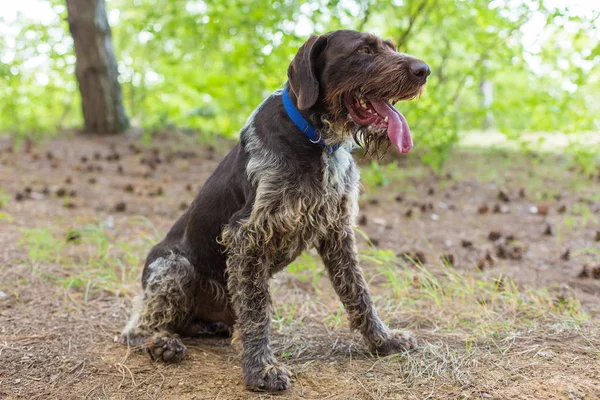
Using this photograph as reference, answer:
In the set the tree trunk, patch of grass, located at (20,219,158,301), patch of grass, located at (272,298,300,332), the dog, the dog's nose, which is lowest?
patch of grass, located at (272,298,300,332)

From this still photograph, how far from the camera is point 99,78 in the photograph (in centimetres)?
924

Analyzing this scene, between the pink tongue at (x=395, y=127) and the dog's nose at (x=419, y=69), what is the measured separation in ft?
0.79

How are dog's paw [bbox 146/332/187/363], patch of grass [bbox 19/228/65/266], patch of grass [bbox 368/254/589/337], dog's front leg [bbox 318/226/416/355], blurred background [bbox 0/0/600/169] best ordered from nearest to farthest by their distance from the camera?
1. dog's paw [bbox 146/332/187/363]
2. dog's front leg [bbox 318/226/416/355]
3. patch of grass [bbox 368/254/589/337]
4. patch of grass [bbox 19/228/65/266]
5. blurred background [bbox 0/0/600/169]

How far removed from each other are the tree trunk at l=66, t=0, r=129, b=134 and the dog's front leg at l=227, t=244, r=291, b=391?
282 inches

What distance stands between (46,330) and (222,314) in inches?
47.5

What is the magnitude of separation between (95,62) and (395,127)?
7580 millimetres

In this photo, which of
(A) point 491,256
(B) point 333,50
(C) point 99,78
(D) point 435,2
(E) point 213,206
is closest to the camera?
(B) point 333,50

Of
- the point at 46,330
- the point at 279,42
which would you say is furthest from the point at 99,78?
the point at 46,330

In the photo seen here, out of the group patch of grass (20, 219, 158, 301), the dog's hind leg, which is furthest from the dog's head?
patch of grass (20, 219, 158, 301)

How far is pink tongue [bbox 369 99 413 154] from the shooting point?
3.02 meters

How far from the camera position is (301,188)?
3.10m

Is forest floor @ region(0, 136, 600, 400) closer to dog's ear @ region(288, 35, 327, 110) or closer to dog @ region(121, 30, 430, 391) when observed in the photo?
dog @ region(121, 30, 430, 391)

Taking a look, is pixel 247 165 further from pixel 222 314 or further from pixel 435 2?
pixel 435 2

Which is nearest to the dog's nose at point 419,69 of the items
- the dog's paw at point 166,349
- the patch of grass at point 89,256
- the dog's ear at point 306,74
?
the dog's ear at point 306,74
